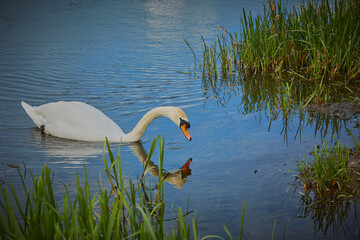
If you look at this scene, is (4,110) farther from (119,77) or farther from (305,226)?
(305,226)

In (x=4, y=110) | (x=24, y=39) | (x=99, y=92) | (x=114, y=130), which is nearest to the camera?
(x=114, y=130)

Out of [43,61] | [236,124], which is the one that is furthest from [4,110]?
[236,124]

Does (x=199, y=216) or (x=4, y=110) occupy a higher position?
(x=4, y=110)

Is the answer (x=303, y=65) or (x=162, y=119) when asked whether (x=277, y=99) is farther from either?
(x=162, y=119)

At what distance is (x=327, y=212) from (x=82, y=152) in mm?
3107

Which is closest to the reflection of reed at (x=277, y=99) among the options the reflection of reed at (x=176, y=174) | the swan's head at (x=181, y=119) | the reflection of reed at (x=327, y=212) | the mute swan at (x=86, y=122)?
the swan's head at (x=181, y=119)

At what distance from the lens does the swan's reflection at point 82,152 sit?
514cm

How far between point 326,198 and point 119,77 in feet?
19.4

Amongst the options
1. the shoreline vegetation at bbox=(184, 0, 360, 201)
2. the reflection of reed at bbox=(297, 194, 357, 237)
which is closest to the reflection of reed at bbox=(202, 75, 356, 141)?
the shoreline vegetation at bbox=(184, 0, 360, 201)

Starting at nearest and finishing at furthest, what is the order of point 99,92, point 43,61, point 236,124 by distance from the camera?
1. point 236,124
2. point 99,92
3. point 43,61

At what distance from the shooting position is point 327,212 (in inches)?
163

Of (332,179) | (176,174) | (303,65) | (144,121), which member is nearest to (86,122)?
(144,121)

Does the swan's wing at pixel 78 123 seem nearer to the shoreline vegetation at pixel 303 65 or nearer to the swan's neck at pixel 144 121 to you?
the swan's neck at pixel 144 121

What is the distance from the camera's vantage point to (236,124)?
677cm
